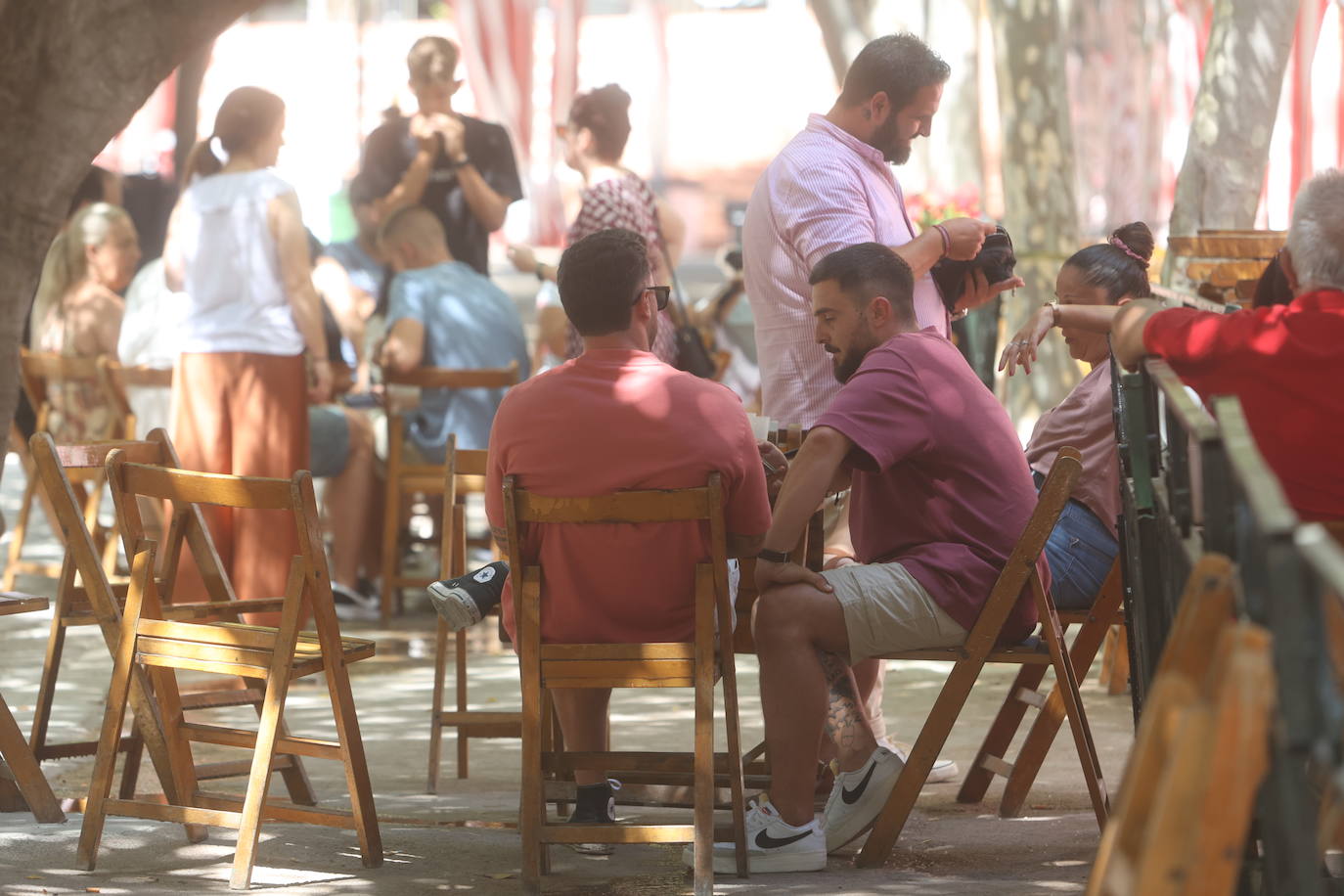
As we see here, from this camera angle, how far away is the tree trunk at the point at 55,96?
4.76 metres

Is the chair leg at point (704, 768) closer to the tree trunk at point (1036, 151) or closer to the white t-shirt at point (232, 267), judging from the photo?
the white t-shirt at point (232, 267)

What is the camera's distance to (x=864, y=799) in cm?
459

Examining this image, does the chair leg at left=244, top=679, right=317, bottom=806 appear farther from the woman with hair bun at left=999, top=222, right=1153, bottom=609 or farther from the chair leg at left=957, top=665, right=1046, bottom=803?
the woman with hair bun at left=999, top=222, right=1153, bottom=609

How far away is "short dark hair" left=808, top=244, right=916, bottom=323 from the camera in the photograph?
15.2 feet

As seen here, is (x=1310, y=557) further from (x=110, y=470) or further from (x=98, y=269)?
(x=98, y=269)

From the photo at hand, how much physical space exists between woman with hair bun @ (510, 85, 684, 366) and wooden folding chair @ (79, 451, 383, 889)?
9.25 feet

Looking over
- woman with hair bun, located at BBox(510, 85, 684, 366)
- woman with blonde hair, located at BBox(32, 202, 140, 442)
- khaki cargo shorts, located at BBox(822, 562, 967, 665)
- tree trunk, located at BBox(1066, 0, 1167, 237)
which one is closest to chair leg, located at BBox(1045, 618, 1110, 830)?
khaki cargo shorts, located at BBox(822, 562, 967, 665)

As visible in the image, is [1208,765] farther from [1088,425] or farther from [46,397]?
[46,397]

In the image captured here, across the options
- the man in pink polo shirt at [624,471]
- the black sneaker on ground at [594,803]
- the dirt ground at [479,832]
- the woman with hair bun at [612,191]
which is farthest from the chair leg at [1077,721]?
the woman with hair bun at [612,191]

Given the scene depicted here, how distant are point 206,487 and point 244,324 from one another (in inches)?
112

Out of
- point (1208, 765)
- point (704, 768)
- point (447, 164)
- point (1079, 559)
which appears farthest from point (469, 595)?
point (447, 164)

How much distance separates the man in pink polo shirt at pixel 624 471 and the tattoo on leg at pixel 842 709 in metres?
0.52

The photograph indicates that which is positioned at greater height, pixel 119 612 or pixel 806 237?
pixel 806 237

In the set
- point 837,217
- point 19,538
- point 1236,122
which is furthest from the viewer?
point 19,538
